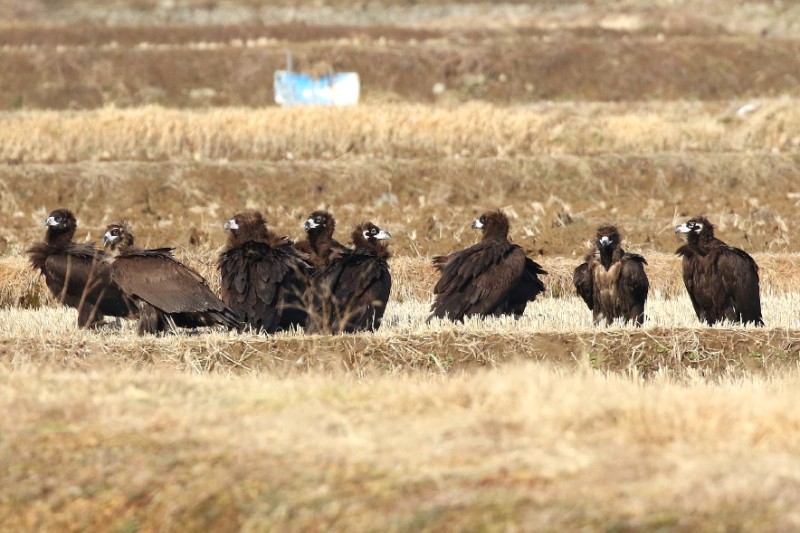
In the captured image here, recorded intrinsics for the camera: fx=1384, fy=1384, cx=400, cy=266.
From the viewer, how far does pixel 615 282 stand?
13484 mm

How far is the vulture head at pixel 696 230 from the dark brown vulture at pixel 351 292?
10.1 ft

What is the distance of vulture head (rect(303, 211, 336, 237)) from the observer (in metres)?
14.1

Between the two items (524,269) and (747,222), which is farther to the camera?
(747,222)

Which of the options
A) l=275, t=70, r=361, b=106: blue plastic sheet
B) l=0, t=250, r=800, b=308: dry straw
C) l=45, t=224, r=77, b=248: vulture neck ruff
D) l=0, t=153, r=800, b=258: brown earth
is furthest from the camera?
l=275, t=70, r=361, b=106: blue plastic sheet

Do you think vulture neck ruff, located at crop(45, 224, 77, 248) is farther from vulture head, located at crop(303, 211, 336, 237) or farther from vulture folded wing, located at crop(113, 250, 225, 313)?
vulture head, located at crop(303, 211, 336, 237)

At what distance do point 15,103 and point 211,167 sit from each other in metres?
18.8

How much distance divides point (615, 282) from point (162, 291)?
4.35m

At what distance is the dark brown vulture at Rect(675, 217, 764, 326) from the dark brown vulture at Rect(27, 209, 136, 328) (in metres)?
5.58

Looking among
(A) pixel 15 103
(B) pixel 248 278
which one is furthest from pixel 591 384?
(A) pixel 15 103

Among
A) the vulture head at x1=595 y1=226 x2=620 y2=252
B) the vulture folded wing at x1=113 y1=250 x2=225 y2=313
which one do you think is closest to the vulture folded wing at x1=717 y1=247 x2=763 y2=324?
the vulture head at x1=595 y1=226 x2=620 y2=252

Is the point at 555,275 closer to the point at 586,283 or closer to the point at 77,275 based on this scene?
the point at 586,283

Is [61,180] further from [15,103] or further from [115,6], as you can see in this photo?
[115,6]

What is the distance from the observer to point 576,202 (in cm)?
2453

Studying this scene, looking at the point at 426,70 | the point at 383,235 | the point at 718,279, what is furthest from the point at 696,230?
the point at 426,70
